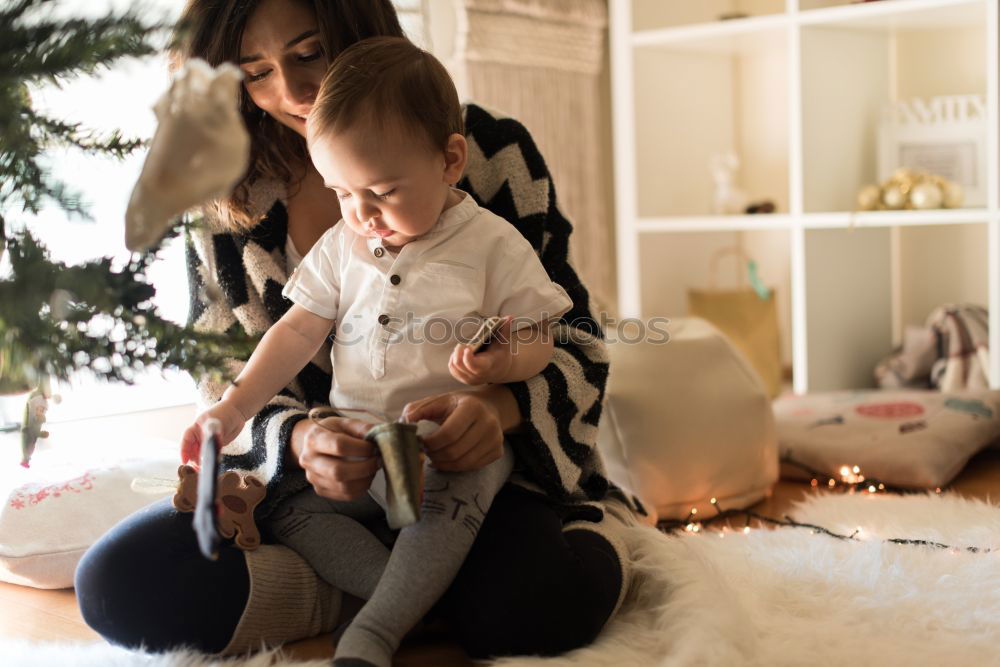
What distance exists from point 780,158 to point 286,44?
2.15m

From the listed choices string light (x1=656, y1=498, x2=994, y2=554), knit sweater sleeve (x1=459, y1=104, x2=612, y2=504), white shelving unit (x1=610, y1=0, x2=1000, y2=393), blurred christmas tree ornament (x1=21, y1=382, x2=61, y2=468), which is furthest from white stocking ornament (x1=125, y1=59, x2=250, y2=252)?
white shelving unit (x1=610, y1=0, x2=1000, y2=393)

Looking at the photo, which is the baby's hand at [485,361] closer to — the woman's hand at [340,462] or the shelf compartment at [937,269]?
the woman's hand at [340,462]

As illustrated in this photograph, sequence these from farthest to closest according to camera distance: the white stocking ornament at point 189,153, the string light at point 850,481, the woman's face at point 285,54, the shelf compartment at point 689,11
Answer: the shelf compartment at point 689,11 < the string light at point 850,481 < the woman's face at point 285,54 < the white stocking ornament at point 189,153

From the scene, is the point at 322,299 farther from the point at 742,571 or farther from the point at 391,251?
the point at 742,571

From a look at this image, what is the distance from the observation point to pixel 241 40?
1.30 meters

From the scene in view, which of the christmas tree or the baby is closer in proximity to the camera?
the christmas tree

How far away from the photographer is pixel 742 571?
1.37m

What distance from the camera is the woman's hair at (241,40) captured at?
1.28 meters

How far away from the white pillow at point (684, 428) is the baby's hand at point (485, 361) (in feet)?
2.11

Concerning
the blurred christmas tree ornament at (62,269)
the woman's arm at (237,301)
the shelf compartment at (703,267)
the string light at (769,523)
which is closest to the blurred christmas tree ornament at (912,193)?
the shelf compartment at (703,267)

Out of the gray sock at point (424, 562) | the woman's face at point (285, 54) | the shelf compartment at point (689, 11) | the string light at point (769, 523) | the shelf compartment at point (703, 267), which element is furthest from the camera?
the shelf compartment at point (703, 267)

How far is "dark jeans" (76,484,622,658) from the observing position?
1139 millimetres

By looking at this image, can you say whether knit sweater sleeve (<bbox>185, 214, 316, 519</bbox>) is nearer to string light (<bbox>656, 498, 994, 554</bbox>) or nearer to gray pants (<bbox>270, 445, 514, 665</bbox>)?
gray pants (<bbox>270, 445, 514, 665</bbox>)

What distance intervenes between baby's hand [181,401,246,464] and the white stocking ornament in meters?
0.44
